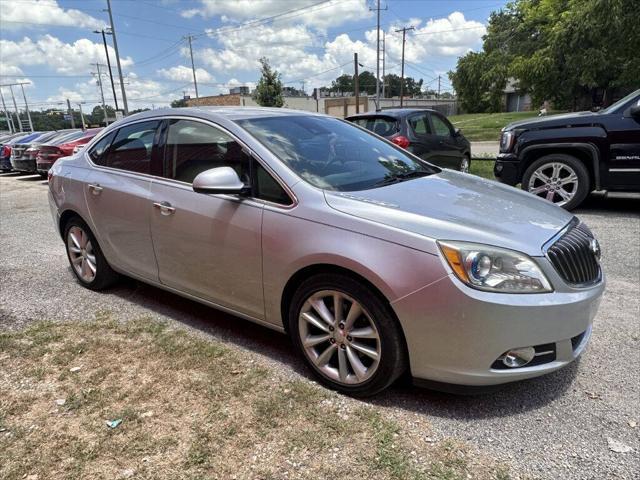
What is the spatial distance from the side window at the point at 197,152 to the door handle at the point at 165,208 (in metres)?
0.20

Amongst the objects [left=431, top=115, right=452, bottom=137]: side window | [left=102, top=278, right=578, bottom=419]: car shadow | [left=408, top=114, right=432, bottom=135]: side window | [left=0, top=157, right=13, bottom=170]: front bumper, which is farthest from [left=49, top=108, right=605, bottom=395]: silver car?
[left=0, top=157, right=13, bottom=170]: front bumper

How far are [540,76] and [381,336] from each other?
2813cm

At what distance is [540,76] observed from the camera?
85.3ft

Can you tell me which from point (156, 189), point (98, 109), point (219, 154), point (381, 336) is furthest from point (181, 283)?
point (98, 109)

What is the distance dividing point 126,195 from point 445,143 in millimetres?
6906

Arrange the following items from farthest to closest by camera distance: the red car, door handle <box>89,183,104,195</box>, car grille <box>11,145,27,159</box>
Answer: car grille <box>11,145,27,159</box>, the red car, door handle <box>89,183,104,195</box>

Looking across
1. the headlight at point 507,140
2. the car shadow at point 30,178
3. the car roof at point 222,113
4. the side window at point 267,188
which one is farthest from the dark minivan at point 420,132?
the car shadow at point 30,178

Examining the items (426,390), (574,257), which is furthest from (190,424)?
(574,257)

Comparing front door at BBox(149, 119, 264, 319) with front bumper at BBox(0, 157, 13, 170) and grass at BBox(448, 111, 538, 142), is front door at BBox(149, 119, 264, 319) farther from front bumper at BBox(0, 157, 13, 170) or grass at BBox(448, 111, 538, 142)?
grass at BBox(448, 111, 538, 142)

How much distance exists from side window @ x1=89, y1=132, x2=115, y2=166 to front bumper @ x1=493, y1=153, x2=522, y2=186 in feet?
18.1

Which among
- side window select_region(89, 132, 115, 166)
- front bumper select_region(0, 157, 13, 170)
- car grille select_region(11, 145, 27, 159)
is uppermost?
side window select_region(89, 132, 115, 166)

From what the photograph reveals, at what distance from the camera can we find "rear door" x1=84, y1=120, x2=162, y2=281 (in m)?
3.53

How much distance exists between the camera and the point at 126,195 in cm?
360

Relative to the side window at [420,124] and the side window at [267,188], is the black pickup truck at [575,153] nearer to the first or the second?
the side window at [420,124]
